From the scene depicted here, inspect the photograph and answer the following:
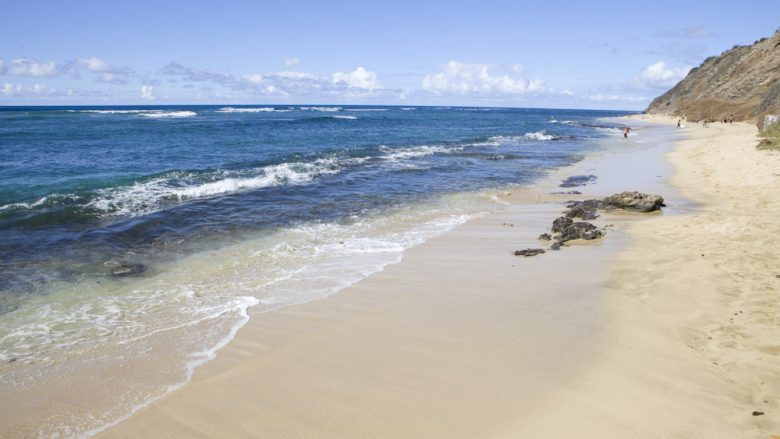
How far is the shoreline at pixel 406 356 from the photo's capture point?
4.36 meters

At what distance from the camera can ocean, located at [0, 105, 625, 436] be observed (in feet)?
17.9

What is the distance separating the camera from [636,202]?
1319 cm

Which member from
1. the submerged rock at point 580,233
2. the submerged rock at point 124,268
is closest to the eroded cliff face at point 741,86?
the submerged rock at point 580,233

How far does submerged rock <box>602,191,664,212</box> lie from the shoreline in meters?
4.71

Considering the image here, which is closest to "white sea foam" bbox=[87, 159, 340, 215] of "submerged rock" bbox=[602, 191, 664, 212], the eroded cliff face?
"submerged rock" bbox=[602, 191, 664, 212]

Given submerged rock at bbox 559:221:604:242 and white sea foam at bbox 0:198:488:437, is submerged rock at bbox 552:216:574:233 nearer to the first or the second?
submerged rock at bbox 559:221:604:242

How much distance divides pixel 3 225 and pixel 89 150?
1778cm

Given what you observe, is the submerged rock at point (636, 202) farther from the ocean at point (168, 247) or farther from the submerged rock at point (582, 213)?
the ocean at point (168, 247)

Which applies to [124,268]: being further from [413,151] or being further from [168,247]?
[413,151]

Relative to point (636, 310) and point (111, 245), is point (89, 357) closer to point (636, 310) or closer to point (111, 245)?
point (111, 245)

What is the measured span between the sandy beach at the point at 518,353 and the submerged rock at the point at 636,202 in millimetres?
3076

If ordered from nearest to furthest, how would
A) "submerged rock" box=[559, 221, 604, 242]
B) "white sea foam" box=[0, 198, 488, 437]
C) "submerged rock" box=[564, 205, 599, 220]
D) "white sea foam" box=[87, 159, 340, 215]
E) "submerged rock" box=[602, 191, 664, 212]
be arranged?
"white sea foam" box=[0, 198, 488, 437] → "submerged rock" box=[559, 221, 604, 242] → "submerged rock" box=[564, 205, 599, 220] → "submerged rock" box=[602, 191, 664, 212] → "white sea foam" box=[87, 159, 340, 215]

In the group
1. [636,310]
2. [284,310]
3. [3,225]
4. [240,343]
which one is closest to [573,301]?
[636,310]

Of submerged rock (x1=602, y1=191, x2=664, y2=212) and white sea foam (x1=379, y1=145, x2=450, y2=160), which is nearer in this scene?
submerged rock (x1=602, y1=191, x2=664, y2=212)
